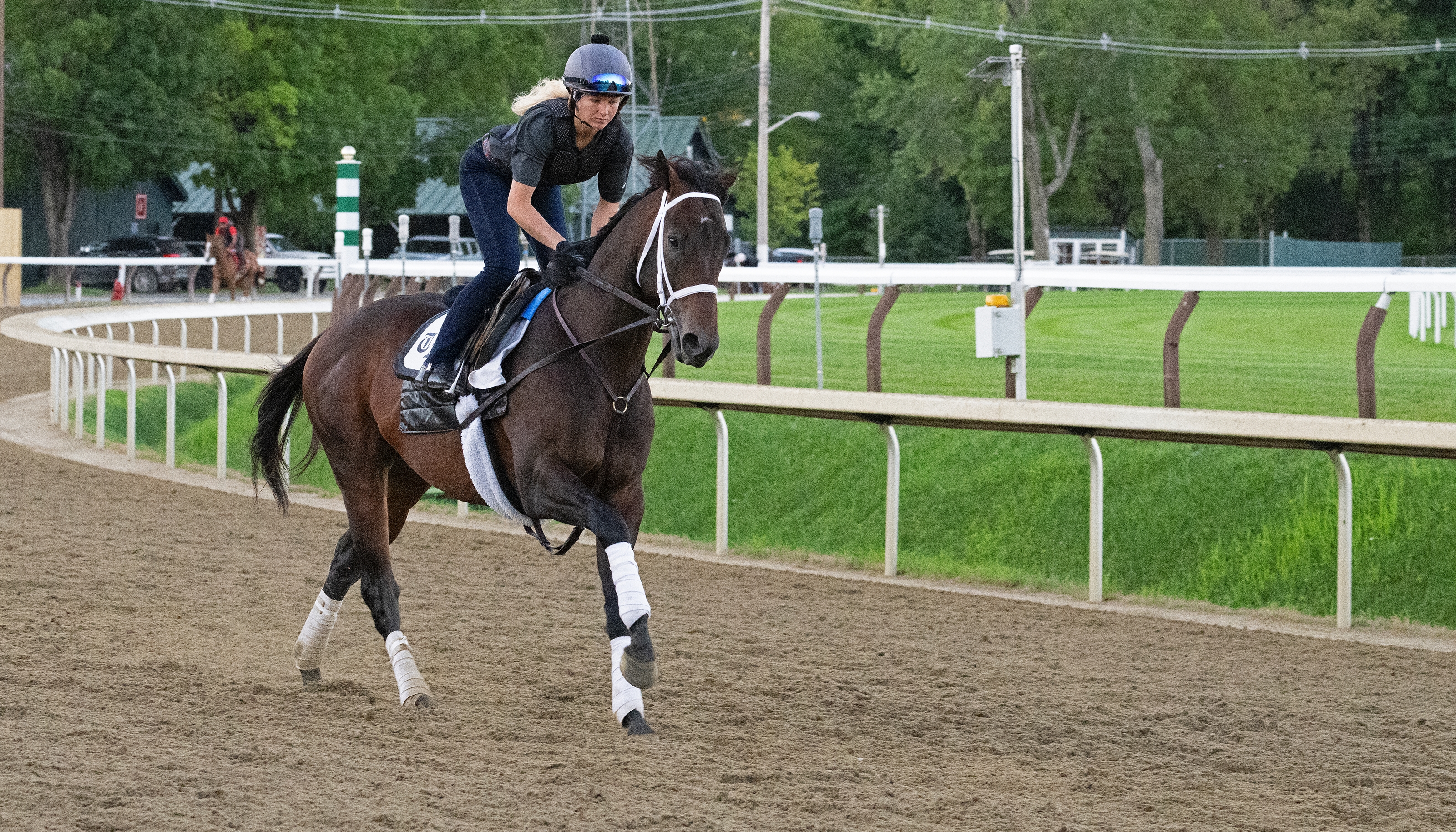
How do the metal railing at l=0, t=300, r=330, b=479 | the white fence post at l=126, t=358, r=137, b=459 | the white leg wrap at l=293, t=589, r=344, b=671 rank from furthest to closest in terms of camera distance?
the white fence post at l=126, t=358, r=137, b=459 < the metal railing at l=0, t=300, r=330, b=479 < the white leg wrap at l=293, t=589, r=344, b=671

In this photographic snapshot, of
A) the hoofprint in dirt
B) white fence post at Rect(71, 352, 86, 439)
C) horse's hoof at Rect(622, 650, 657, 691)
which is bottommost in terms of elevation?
the hoofprint in dirt

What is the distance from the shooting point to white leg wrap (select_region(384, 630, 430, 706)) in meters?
5.46

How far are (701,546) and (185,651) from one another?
3.96 meters

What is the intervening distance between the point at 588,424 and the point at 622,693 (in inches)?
32.5

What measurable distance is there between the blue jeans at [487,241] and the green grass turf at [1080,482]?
12.6 ft

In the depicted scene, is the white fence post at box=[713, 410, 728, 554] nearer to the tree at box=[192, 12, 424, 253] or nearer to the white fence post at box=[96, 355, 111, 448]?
the white fence post at box=[96, 355, 111, 448]

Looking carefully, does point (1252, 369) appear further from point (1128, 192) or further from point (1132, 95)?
point (1128, 192)

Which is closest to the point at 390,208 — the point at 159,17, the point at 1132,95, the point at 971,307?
the point at 159,17

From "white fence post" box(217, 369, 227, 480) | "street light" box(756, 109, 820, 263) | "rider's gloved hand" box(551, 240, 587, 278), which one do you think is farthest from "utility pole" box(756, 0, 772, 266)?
"rider's gloved hand" box(551, 240, 587, 278)

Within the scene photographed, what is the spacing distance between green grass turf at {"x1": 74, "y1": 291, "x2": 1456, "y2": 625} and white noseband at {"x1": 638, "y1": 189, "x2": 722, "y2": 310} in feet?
13.7

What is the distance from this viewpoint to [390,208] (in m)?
50.3

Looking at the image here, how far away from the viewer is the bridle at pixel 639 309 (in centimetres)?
477

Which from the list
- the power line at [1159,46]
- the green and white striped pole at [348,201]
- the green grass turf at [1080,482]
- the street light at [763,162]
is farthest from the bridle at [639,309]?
the power line at [1159,46]

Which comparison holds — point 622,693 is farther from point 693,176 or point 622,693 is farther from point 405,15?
point 405,15
